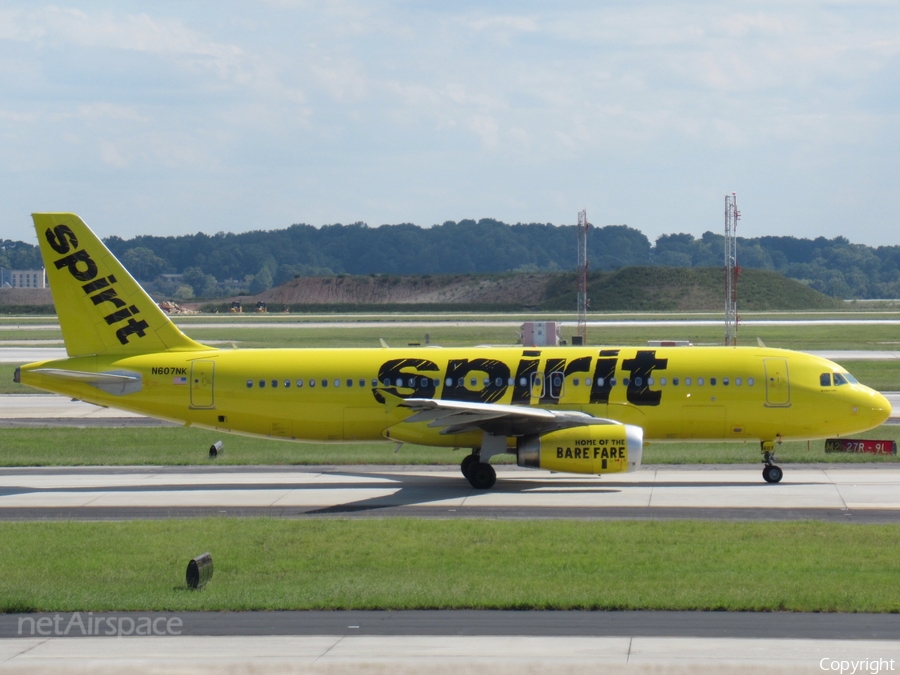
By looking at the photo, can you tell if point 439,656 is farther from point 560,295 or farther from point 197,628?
point 560,295

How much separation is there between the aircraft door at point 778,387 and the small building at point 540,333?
52713mm

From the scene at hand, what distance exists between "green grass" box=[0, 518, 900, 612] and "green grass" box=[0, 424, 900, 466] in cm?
1103

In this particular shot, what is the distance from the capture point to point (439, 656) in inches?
599

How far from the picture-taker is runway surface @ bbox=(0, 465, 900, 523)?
88.5 ft

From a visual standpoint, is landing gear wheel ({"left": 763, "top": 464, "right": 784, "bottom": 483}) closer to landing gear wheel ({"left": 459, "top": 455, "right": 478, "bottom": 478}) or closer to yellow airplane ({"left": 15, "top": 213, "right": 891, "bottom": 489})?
yellow airplane ({"left": 15, "top": 213, "right": 891, "bottom": 489})

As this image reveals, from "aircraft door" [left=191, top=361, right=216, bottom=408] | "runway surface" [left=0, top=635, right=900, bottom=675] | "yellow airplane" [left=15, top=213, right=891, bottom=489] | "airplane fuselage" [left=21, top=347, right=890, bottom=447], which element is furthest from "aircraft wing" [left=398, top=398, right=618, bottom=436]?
"runway surface" [left=0, top=635, right=900, bottom=675]

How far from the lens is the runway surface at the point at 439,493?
Result: 1062 inches

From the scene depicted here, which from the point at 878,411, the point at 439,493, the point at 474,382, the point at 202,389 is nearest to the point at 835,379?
the point at 878,411

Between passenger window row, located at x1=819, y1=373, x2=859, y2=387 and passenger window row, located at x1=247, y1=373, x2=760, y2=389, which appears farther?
passenger window row, located at x1=819, y1=373, x2=859, y2=387

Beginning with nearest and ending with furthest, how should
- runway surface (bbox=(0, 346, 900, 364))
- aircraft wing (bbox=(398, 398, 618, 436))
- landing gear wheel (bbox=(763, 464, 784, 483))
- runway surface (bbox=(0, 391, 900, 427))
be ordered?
aircraft wing (bbox=(398, 398, 618, 436)), landing gear wheel (bbox=(763, 464, 784, 483)), runway surface (bbox=(0, 391, 900, 427)), runway surface (bbox=(0, 346, 900, 364))

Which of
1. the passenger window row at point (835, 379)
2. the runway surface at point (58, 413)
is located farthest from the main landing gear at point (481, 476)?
the runway surface at point (58, 413)

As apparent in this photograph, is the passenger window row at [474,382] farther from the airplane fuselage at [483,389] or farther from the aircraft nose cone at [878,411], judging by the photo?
the aircraft nose cone at [878,411]

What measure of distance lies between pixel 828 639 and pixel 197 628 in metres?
9.75

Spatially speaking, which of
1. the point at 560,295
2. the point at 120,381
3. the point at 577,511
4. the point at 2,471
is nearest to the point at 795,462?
the point at 577,511
